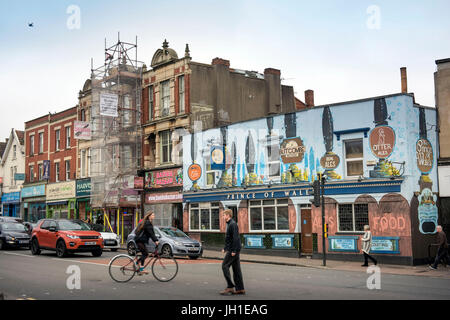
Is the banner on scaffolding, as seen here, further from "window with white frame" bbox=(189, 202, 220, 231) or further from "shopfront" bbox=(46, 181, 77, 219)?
"shopfront" bbox=(46, 181, 77, 219)

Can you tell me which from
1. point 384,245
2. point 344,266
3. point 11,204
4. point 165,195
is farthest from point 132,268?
point 11,204

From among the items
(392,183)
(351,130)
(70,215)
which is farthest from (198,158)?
(70,215)

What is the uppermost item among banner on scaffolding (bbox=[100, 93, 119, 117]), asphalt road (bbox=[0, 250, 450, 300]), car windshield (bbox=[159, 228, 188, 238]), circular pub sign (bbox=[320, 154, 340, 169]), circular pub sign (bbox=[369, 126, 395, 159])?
banner on scaffolding (bbox=[100, 93, 119, 117])

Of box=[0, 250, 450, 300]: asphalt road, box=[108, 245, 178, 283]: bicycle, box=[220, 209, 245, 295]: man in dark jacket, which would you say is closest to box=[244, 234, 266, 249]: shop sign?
box=[0, 250, 450, 300]: asphalt road

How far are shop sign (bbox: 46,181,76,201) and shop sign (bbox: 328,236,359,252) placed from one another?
1026 inches

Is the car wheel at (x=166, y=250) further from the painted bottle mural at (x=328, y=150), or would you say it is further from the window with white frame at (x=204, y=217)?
the painted bottle mural at (x=328, y=150)

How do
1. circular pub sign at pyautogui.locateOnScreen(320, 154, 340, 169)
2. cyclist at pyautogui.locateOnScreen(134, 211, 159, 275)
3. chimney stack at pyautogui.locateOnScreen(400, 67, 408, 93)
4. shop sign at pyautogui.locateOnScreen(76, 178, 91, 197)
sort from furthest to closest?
1. shop sign at pyautogui.locateOnScreen(76, 178, 91, 197)
2. chimney stack at pyautogui.locateOnScreen(400, 67, 408, 93)
3. circular pub sign at pyautogui.locateOnScreen(320, 154, 340, 169)
4. cyclist at pyautogui.locateOnScreen(134, 211, 159, 275)

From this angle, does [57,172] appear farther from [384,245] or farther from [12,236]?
[384,245]

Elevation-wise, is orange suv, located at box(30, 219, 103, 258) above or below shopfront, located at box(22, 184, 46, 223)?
below

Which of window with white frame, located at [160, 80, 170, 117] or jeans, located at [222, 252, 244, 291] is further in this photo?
window with white frame, located at [160, 80, 170, 117]

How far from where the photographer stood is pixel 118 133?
36062 mm

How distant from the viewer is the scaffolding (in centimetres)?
3491

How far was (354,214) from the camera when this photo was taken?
Answer: 22.0 meters
